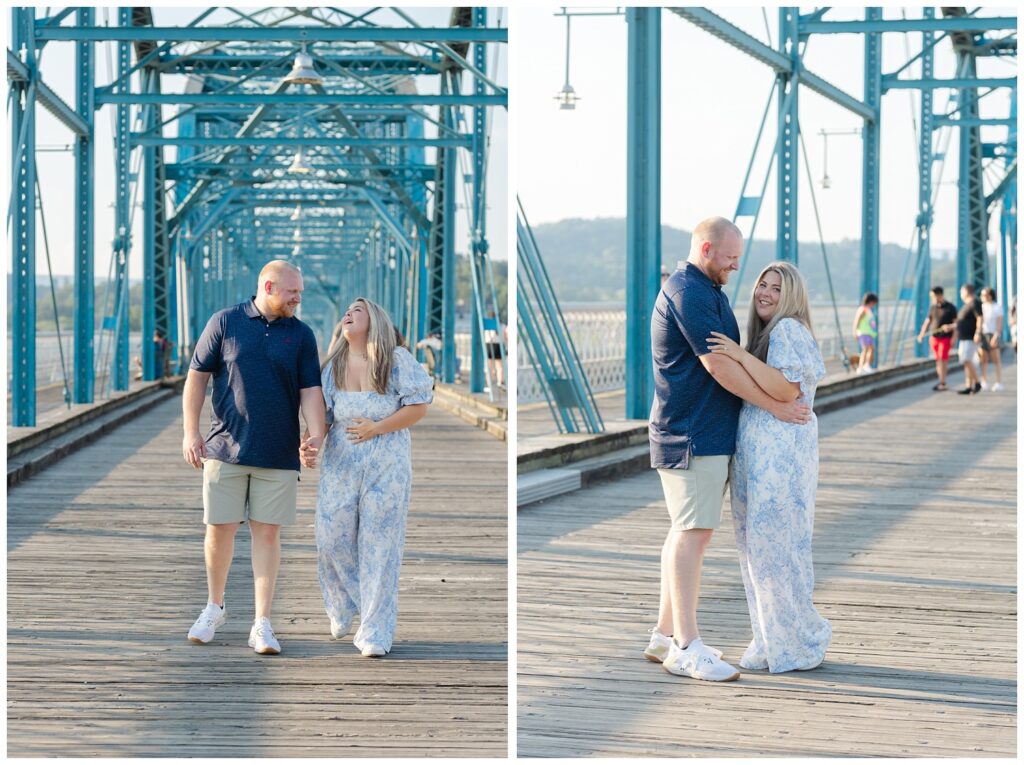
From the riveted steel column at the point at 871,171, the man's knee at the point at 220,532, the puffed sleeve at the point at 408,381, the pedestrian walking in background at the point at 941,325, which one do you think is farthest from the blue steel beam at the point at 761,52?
the man's knee at the point at 220,532

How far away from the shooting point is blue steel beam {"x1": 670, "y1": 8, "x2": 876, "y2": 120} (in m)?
11.0

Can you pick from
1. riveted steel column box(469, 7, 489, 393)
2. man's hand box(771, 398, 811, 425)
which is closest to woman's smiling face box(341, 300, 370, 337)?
man's hand box(771, 398, 811, 425)

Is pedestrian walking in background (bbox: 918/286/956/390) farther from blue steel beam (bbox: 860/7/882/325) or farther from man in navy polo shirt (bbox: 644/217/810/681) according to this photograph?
man in navy polo shirt (bbox: 644/217/810/681)

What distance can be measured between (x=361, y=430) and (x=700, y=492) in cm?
118

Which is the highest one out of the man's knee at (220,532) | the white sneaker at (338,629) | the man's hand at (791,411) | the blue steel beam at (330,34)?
the blue steel beam at (330,34)

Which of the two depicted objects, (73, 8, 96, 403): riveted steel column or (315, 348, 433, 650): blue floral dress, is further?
(73, 8, 96, 403): riveted steel column

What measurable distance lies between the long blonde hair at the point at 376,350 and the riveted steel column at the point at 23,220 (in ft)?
21.0

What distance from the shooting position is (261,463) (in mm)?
4965

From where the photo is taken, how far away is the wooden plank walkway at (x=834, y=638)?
4.08 meters

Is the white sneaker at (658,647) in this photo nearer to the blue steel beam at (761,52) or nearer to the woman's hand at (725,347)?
the woman's hand at (725,347)

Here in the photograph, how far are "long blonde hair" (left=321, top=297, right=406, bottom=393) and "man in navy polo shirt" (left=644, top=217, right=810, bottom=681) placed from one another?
0.96m

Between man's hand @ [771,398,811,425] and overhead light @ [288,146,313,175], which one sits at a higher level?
overhead light @ [288,146,313,175]

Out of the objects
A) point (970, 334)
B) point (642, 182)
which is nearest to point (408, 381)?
point (642, 182)

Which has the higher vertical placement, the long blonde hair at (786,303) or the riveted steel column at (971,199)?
the riveted steel column at (971,199)
